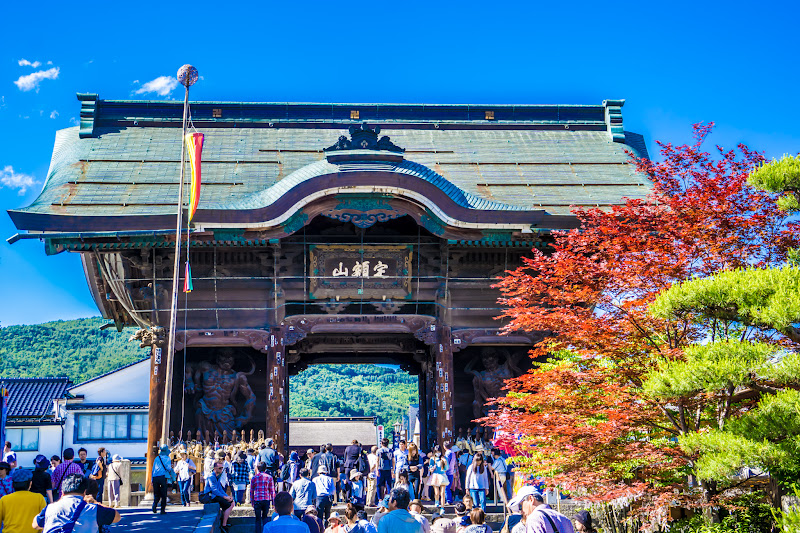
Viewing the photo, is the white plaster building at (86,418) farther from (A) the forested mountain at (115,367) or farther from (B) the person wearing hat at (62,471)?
(A) the forested mountain at (115,367)

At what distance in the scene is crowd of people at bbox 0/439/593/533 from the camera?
7570 mm

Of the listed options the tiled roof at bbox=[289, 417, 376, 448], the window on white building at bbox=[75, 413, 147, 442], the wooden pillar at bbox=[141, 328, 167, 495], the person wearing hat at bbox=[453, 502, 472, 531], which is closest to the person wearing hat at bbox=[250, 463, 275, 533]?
Result: the person wearing hat at bbox=[453, 502, 472, 531]

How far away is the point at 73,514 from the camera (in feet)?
24.6

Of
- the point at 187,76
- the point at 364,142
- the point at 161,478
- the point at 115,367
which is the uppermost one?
the point at 187,76

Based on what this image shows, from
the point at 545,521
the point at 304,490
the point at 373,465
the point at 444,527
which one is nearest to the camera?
the point at 545,521

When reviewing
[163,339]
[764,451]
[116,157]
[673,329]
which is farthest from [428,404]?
[764,451]

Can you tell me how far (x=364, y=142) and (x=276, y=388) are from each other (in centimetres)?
667

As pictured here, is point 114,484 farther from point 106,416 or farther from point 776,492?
point 106,416

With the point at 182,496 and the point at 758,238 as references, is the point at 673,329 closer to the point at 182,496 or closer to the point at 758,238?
the point at 758,238

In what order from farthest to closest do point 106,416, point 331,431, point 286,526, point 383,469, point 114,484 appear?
point 331,431 → point 106,416 → point 383,469 → point 114,484 → point 286,526

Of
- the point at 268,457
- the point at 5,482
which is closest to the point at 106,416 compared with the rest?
the point at 268,457

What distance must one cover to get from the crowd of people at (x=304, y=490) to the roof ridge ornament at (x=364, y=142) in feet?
24.3

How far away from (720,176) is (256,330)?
1293cm

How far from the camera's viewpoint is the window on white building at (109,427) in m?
36.7
